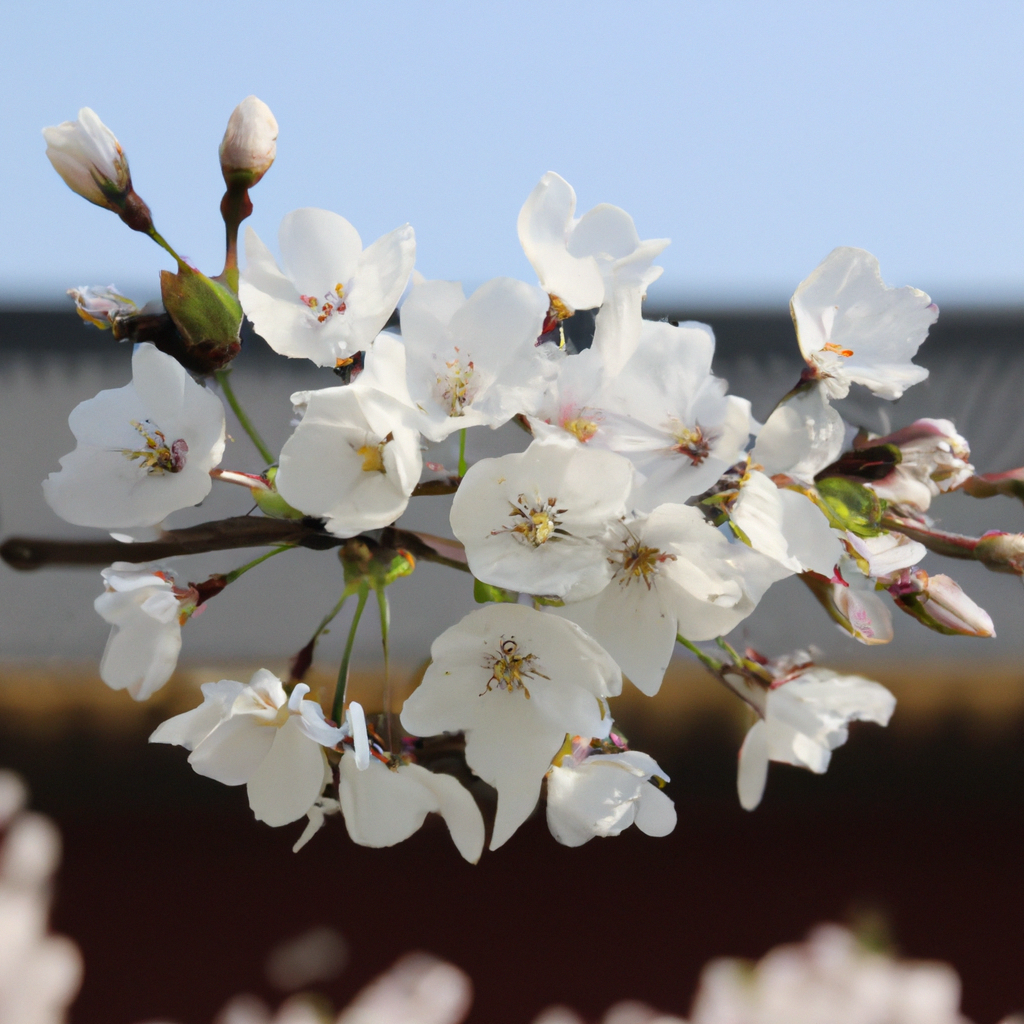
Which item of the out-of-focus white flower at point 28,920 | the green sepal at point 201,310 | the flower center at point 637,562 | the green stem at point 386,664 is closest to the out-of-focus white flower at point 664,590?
the flower center at point 637,562

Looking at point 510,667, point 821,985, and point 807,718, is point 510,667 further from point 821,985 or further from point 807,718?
point 821,985

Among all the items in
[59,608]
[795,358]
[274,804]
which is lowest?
[59,608]

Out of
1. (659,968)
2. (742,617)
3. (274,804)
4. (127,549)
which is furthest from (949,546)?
(659,968)

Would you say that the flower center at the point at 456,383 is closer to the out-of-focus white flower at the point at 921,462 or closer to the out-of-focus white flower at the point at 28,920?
the out-of-focus white flower at the point at 921,462

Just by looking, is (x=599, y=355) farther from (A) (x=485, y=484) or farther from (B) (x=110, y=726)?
(B) (x=110, y=726)

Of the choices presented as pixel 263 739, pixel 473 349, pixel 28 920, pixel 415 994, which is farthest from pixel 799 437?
pixel 28 920

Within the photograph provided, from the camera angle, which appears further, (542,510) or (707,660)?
(707,660)

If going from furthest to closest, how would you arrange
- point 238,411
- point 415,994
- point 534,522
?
point 415,994, point 238,411, point 534,522
